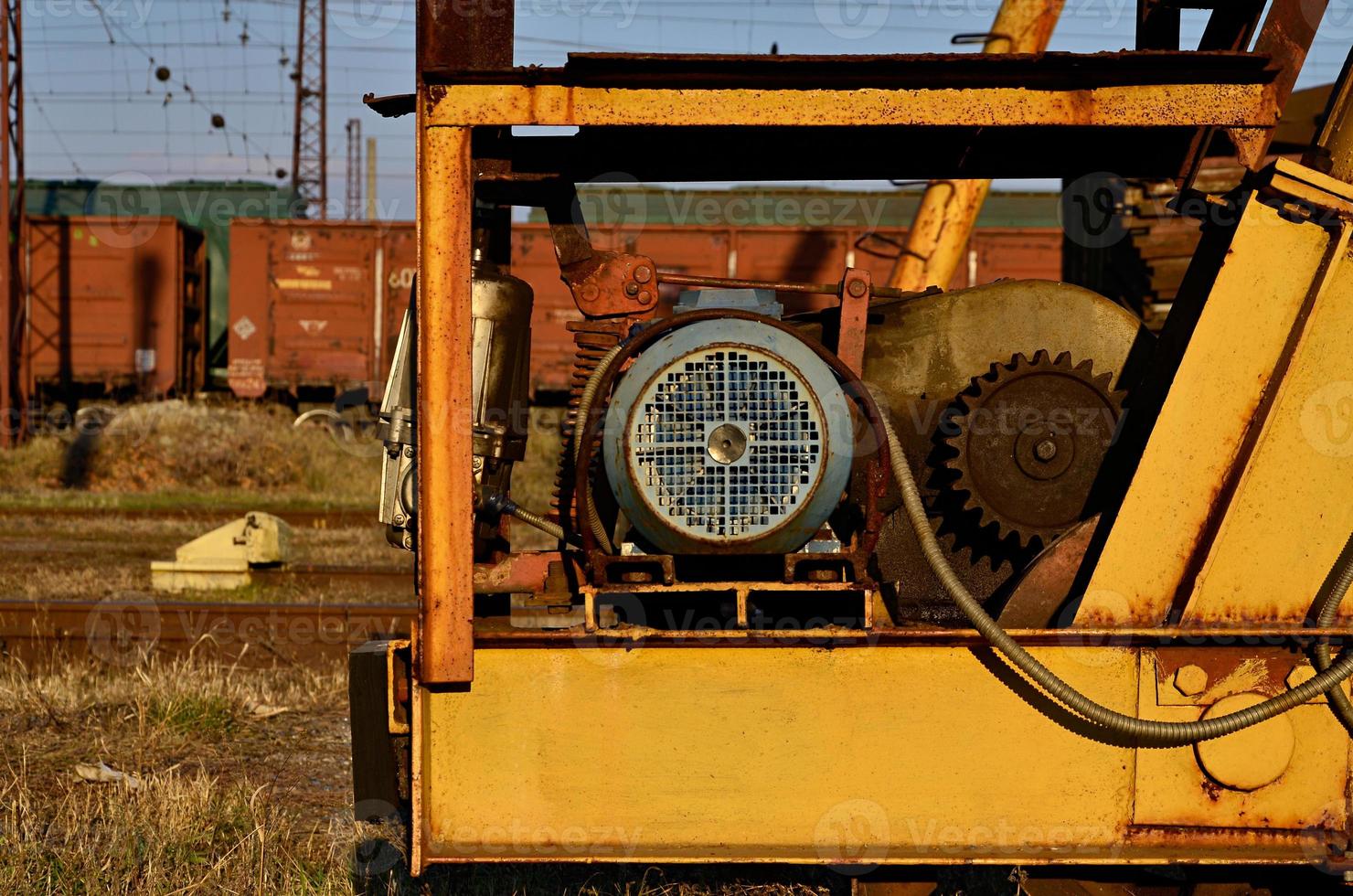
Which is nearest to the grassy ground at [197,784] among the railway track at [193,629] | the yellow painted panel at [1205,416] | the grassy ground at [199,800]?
the grassy ground at [199,800]

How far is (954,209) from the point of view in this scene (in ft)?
22.7

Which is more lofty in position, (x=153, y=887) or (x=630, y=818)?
(x=630, y=818)

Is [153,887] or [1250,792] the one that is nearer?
[1250,792]

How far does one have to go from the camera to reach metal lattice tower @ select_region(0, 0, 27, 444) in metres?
17.1

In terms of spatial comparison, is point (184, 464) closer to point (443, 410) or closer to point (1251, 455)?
point (443, 410)

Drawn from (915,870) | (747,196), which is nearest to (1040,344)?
(915,870)

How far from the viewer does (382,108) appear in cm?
282

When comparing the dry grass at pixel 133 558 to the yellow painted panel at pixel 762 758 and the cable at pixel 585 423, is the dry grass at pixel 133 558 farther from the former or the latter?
the yellow painted panel at pixel 762 758

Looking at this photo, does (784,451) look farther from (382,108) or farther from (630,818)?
(382,108)

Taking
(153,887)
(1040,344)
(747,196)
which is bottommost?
(153,887)

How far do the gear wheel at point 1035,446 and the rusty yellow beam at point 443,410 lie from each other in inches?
50.3

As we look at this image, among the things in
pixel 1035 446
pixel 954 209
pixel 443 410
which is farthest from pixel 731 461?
pixel 954 209

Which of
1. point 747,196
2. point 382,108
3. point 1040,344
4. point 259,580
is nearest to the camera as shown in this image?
point 382,108

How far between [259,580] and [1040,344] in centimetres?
624
